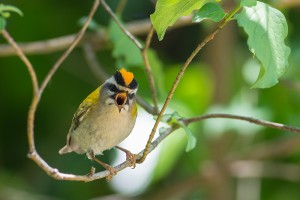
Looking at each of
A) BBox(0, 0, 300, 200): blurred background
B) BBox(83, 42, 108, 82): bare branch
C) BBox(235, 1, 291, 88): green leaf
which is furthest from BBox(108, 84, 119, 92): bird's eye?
BBox(0, 0, 300, 200): blurred background

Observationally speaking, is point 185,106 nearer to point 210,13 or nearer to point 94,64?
point 94,64

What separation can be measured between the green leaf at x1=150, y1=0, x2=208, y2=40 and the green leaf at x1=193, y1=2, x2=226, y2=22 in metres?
0.03

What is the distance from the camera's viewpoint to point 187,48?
6277 mm

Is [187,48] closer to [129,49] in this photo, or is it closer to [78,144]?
[129,49]

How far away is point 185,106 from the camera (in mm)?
5078

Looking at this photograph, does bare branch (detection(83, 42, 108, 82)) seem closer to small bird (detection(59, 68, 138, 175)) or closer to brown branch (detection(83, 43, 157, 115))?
brown branch (detection(83, 43, 157, 115))

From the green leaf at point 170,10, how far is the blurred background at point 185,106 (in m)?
2.83

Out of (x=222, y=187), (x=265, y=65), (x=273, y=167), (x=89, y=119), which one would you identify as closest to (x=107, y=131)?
(x=89, y=119)

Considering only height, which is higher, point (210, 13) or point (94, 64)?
point (94, 64)

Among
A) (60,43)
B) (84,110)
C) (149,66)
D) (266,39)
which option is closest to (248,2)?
(266,39)

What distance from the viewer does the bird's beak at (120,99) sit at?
11.1ft

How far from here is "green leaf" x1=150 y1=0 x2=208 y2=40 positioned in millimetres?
2225

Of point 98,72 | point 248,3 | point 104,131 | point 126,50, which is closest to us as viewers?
point 248,3

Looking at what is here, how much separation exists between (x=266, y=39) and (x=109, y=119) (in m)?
1.42
